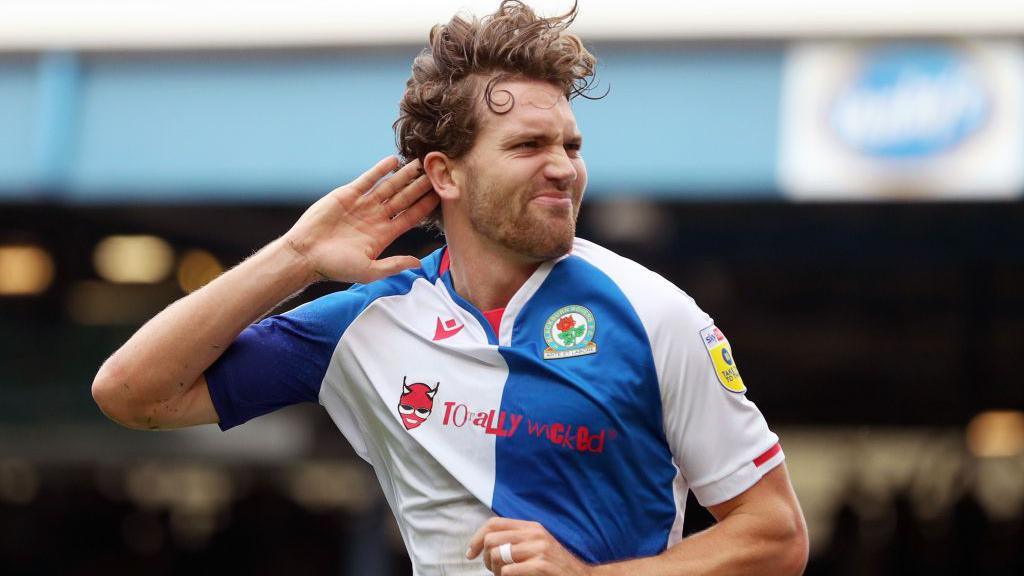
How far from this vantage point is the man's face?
2.97m

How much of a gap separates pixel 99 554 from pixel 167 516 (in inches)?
28.3

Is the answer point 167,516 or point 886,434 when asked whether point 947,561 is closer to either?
point 886,434

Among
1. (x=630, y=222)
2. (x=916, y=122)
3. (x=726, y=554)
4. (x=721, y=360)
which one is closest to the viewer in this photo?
(x=726, y=554)

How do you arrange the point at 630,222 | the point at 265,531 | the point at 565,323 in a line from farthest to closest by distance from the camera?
the point at 265,531 < the point at 630,222 < the point at 565,323

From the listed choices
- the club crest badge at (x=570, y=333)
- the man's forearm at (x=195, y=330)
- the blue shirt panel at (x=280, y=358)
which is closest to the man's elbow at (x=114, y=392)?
the man's forearm at (x=195, y=330)

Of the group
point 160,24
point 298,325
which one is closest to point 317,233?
point 298,325

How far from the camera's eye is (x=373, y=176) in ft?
10.5

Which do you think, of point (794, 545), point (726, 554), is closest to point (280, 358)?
point (726, 554)

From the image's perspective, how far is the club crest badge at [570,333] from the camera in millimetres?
2891

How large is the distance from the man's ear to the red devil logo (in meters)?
0.46

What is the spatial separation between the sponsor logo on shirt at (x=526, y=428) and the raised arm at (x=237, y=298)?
403mm

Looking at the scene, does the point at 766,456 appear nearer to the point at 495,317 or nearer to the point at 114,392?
the point at 495,317

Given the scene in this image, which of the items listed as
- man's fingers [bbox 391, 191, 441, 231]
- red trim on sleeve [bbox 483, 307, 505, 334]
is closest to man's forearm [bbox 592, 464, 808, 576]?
red trim on sleeve [bbox 483, 307, 505, 334]

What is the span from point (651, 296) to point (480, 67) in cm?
68
